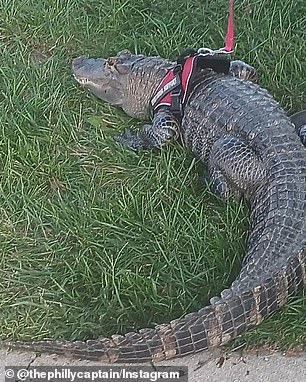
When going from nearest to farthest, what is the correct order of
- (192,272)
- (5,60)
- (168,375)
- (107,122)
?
(168,375)
(192,272)
(107,122)
(5,60)

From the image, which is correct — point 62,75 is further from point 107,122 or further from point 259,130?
point 259,130

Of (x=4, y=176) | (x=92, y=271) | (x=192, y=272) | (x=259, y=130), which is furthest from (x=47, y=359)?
(x=259, y=130)

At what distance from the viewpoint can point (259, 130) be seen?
3795 millimetres

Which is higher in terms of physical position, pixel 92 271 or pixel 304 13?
pixel 304 13

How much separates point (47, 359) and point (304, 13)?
2.70 metres

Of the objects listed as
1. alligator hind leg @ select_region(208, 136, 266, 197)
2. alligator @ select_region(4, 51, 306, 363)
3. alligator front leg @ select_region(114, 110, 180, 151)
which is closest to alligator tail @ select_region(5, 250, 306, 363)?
alligator @ select_region(4, 51, 306, 363)

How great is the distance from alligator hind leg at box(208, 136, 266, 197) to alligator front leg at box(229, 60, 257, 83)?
61 centimetres

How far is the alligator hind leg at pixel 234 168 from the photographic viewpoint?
3.69 meters

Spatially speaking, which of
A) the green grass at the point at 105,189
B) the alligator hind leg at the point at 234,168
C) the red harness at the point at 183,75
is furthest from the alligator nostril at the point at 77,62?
the alligator hind leg at the point at 234,168

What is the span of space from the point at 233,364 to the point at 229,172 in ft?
3.31

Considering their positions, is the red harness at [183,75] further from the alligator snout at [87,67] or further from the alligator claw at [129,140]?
the alligator snout at [87,67]

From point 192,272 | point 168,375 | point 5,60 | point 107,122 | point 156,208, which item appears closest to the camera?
point 168,375

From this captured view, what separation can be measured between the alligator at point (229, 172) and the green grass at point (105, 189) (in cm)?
9

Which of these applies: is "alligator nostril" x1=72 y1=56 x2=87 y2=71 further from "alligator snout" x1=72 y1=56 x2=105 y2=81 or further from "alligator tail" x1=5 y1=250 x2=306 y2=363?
"alligator tail" x1=5 y1=250 x2=306 y2=363
